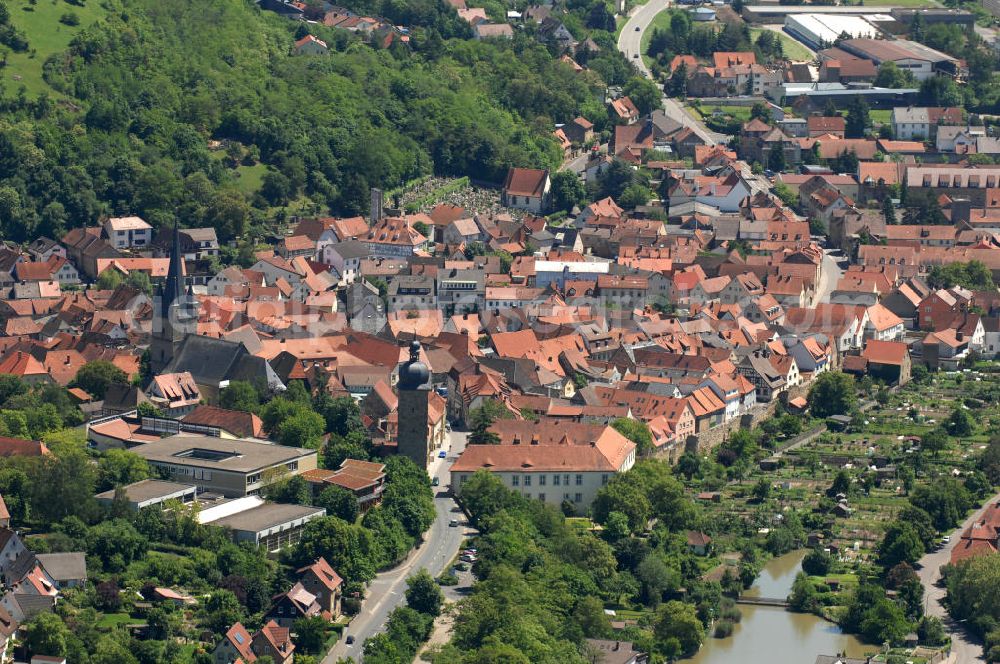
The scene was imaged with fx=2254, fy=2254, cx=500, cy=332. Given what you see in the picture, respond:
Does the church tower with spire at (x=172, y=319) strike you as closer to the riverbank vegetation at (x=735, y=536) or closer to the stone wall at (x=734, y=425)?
the riverbank vegetation at (x=735, y=536)

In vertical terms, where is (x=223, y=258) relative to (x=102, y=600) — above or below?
below

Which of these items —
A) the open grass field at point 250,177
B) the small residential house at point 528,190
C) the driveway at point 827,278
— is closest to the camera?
the driveway at point 827,278

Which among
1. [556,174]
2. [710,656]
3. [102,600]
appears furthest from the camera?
[556,174]

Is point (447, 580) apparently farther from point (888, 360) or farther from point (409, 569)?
point (888, 360)

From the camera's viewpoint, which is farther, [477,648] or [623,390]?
[623,390]

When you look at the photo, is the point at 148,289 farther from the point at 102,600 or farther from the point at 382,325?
the point at 102,600

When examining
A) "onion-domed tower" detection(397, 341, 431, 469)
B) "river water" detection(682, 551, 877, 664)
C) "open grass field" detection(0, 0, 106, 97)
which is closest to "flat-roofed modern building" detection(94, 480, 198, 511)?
"onion-domed tower" detection(397, 341, 431, 469)

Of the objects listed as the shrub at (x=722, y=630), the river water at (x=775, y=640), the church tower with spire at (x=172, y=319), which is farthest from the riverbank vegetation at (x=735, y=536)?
the church tower with spire at (x=172, y=319)

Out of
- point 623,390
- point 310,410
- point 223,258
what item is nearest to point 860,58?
point 223,258

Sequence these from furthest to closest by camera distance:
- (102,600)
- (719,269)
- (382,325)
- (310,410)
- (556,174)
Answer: (556,174), (719,269), (382,325), (310,410), (102,600)
